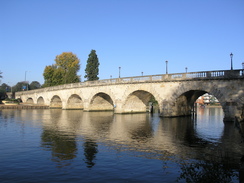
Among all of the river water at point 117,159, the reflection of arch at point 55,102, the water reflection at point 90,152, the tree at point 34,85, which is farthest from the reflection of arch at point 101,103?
the tree at point 34,85

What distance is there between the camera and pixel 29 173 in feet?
30.9

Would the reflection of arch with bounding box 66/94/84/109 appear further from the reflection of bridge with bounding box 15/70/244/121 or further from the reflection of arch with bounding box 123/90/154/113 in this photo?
the reflection of arch with bounding box 123/90/154/113

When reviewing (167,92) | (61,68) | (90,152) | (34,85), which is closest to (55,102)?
(61,68)

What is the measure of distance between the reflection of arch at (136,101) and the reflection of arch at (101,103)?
8.05 m

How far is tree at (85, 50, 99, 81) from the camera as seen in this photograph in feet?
223

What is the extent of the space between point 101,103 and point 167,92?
20971mm

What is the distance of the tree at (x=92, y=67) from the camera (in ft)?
223

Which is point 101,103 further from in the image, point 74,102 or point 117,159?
point 117,159

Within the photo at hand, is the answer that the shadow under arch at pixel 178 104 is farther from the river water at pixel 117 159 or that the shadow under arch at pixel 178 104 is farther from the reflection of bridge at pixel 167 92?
the river water at pixel 117 159

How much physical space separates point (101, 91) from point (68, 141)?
2951 cm

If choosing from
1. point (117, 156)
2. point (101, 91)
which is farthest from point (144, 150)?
point (101, 91)

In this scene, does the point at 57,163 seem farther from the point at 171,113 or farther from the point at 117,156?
the point at 171,113

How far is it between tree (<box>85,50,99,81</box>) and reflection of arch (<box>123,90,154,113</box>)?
A: 90.6ft

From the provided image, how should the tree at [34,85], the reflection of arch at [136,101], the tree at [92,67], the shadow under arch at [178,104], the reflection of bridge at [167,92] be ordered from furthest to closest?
the tree at [34,85]
the tree at [92,67]
the reflection of arch at [136,101]
the shadow under arch at [178,104]
the reflection of bridge at [167,92]
